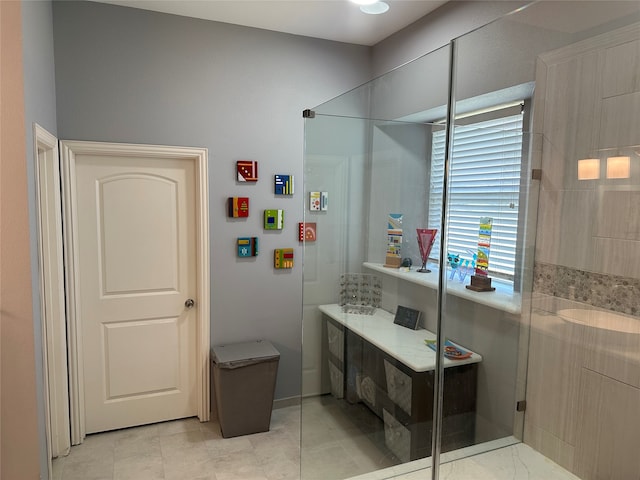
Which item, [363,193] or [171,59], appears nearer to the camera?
[363,193]

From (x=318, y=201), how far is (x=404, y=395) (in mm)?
1108

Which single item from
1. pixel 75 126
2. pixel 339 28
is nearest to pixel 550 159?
pixel 339 28

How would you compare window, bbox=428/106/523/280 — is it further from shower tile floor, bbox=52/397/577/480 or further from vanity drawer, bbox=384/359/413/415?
shower tile floor, bbox=52/397/577/480

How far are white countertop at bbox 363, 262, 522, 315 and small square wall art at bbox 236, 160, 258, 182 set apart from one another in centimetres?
158

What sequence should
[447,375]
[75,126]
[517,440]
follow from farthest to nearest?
[75,126]
[447,375]
[517,440]

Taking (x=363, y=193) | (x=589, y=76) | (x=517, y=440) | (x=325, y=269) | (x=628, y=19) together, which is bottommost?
(x=517, y=440)

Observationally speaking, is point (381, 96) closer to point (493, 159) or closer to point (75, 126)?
point (493, 159)

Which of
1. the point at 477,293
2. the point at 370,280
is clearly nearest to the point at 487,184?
the point at 477,293

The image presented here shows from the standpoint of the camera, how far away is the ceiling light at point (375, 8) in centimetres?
259

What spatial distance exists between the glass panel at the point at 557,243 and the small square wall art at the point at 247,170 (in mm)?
1771

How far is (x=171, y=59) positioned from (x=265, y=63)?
0.65 meters

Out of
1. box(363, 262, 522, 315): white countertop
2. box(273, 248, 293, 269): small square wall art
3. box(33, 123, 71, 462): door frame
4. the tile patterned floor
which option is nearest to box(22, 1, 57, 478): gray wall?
box(33, 123, 71, 462): door frame

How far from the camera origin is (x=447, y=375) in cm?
177

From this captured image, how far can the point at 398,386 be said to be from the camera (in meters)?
2.04
